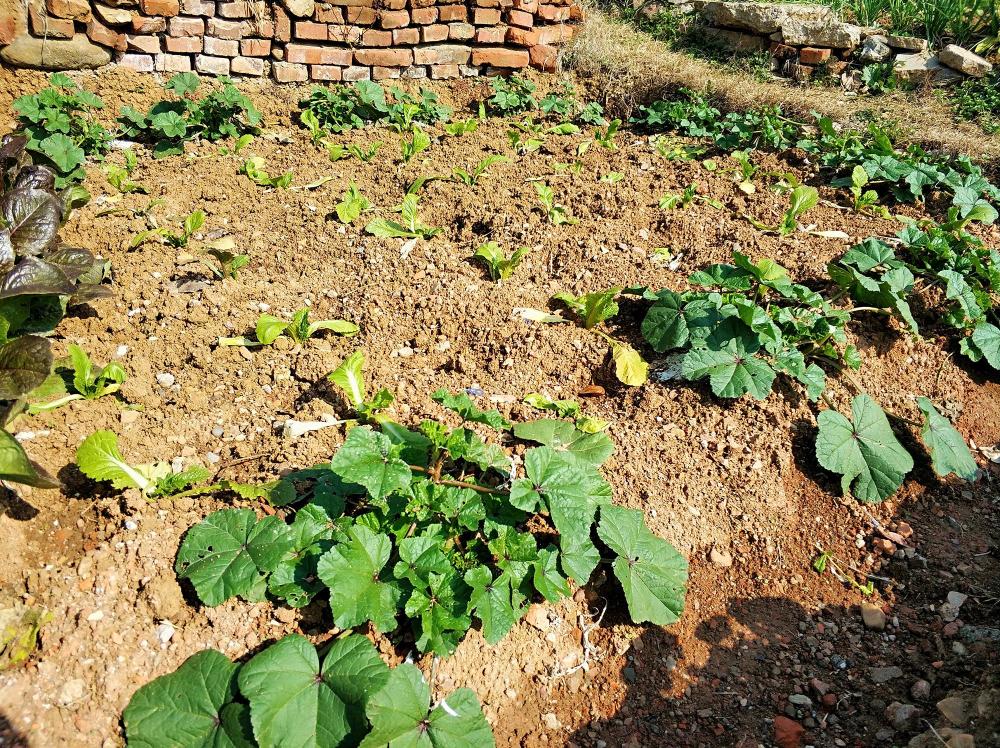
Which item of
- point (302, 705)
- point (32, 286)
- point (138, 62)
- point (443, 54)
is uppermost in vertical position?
point (443, 54)

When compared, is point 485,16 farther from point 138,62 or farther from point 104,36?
point 104,36

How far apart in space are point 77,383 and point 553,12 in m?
4.88

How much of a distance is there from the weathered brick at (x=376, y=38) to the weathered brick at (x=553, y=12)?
50.2 inches

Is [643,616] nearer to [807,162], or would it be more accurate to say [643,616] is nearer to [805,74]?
[807,162]

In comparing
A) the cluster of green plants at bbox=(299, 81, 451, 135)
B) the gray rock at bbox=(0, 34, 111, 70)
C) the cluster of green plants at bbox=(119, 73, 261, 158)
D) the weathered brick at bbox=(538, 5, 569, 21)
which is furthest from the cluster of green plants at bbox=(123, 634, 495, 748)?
the weathered brick at bbox=(538, 5, 569, 21)

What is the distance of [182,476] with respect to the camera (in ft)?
7.75

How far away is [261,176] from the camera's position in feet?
14.6

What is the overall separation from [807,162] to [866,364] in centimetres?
218

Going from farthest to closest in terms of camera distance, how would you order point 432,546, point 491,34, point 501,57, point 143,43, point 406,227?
point 501,57, point 491,34, point 143,43, point 406,227, point 432,546

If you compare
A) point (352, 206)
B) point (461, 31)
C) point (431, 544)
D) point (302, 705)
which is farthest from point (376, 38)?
point (302, 705)

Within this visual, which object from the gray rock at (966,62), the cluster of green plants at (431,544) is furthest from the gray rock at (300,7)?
the gray rock at (966,62)

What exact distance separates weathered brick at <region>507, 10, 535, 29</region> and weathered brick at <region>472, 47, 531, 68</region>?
0.63 ft

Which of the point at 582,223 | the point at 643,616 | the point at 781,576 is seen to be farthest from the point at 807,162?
the point at 643,616

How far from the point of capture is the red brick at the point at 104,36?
4.98 m
